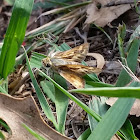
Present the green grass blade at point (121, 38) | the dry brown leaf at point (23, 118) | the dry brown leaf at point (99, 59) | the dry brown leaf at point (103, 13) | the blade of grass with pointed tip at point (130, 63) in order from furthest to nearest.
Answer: the dry brown leaf at point (103, 13), the dry brown leaf at point (99, 59), the green grass blade at point (121, 38), the blade of grass with pointed tip at point (130, 63), the dry brown leaf at point (23, 118)

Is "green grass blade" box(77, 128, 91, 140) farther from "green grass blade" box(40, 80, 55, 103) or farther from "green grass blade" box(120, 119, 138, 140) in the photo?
"green grass blade" box(40, 80, 55, 103)

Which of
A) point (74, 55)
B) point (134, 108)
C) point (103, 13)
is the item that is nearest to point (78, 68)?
point (74, 55)

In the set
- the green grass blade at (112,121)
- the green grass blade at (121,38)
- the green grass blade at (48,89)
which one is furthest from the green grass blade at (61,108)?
the green grass blade at (121,38)

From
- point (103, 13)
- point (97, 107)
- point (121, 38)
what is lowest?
point (97, 107)

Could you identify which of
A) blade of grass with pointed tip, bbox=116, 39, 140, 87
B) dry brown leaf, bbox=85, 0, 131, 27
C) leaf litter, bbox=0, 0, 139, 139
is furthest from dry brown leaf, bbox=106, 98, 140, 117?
dry brown leaf, bbox=85, 0, 131, 27

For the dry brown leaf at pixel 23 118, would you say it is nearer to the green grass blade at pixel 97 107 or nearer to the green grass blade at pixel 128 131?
the green grass blade at pixel 97 107

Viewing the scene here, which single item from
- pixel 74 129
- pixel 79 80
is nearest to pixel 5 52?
pixel 79 80

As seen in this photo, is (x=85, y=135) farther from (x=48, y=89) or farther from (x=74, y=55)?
(x=74, y=55)
